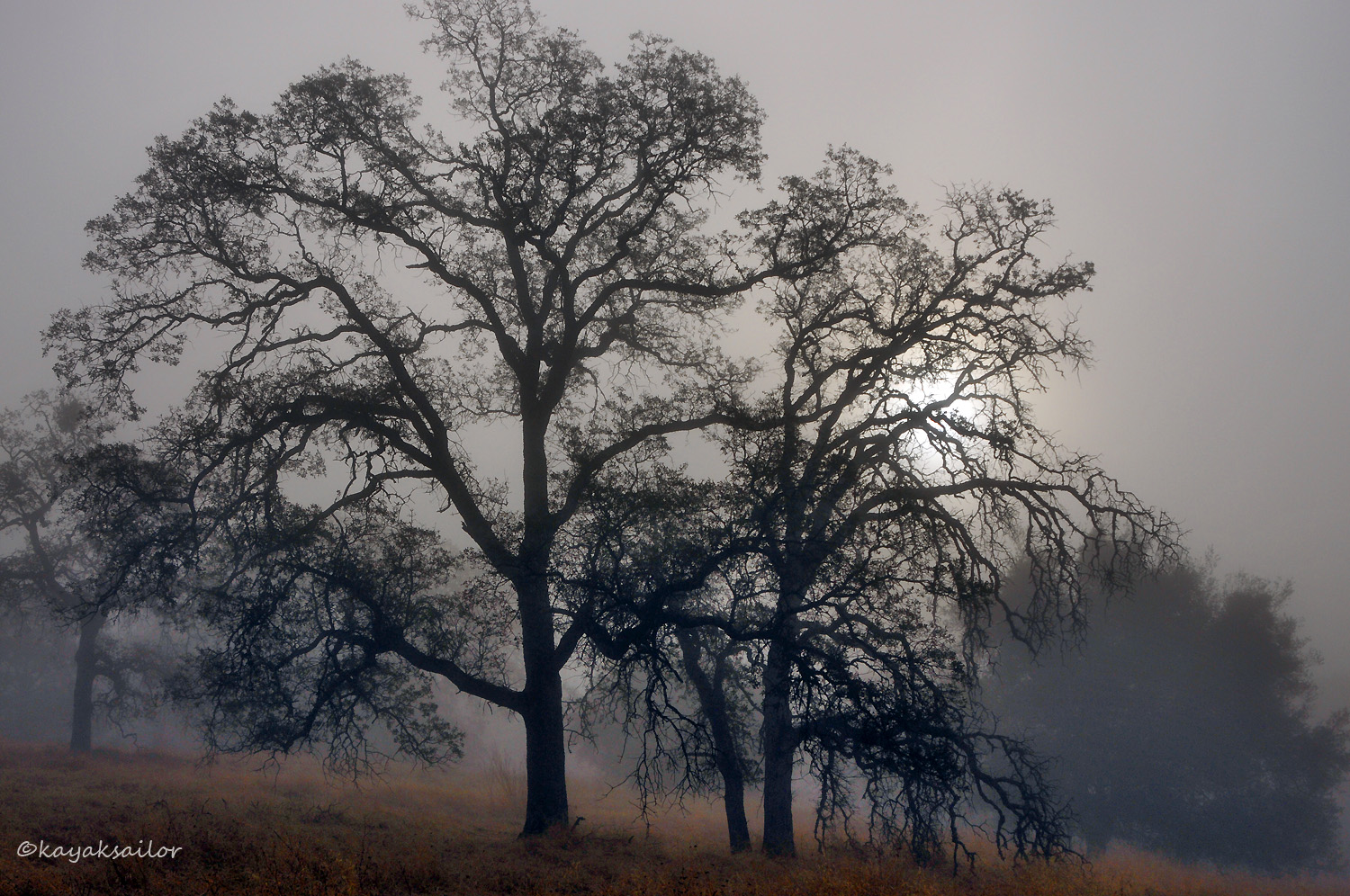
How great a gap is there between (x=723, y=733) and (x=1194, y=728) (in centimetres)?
2453

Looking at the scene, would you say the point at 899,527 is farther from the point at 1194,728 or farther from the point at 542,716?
the point at 1194,728

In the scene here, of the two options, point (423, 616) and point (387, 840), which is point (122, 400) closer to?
point (423, 616)

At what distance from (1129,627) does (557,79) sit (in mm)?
30355

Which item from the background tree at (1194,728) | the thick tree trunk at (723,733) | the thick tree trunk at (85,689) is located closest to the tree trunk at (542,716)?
the thick tree trunk at (723,733)

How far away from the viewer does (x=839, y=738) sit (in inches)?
385

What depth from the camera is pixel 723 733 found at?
14.2m

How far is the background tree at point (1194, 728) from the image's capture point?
89.5 feet

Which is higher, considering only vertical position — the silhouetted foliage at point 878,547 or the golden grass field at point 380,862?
the silhouetted foliage at point 878,547

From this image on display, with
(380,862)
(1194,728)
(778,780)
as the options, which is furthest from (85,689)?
(1194,728)

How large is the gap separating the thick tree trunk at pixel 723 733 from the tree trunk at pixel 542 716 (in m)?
2.45

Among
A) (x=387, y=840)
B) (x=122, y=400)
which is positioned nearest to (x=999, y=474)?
(x=387, y=840)

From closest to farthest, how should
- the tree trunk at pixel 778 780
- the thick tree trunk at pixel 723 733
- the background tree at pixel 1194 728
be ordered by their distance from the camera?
the tree trunk at pixel 778 780, the thick tree trunk at pixel 723 733, the background tree at pixel 1194 728

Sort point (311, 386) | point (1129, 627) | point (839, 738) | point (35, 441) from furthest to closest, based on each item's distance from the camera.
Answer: point (1129, 627) < point (35, 441) < point (311, 386) < point (839, 738)

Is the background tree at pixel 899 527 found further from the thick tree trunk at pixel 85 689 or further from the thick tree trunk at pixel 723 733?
the thick tree trunk at pixel 85 689
